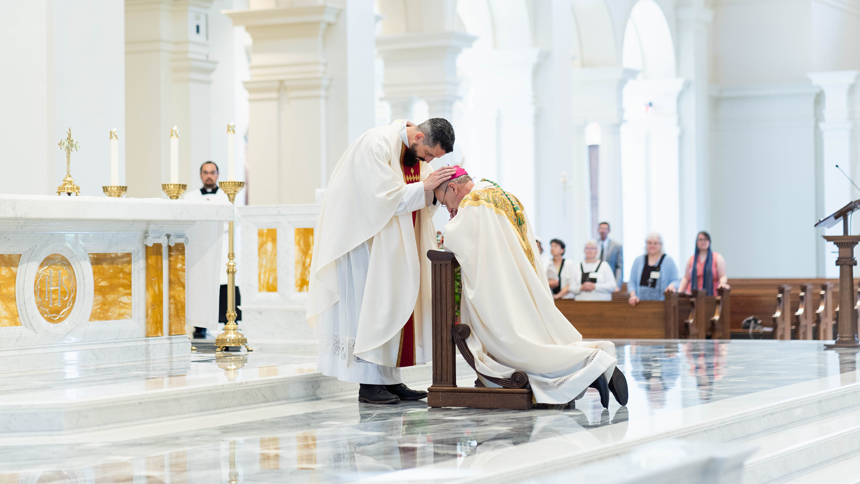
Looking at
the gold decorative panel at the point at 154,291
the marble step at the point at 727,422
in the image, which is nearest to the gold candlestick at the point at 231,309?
the gold decorative panel at the point at 154,291

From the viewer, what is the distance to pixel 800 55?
20797mm

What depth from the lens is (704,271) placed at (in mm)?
11398

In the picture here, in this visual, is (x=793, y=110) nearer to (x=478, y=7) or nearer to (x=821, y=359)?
(x=478, y=7)

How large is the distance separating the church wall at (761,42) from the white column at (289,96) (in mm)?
12289

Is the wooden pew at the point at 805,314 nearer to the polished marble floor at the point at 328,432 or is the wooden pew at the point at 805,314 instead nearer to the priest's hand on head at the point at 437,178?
the polished marble floor at the point at 328,432

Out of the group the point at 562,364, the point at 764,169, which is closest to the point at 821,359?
the point at 562,364

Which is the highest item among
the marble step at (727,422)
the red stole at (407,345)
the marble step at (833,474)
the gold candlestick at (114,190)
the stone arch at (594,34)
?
the stone arch at (594,34)

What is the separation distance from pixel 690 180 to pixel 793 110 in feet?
8.89

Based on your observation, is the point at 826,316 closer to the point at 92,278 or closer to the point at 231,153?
the point at 231,153

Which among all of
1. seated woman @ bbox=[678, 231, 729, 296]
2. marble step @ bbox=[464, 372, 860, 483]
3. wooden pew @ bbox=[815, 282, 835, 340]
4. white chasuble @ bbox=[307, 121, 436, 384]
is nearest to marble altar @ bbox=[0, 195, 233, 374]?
white chasuble @ bbox=[307, 121, 436, 384]

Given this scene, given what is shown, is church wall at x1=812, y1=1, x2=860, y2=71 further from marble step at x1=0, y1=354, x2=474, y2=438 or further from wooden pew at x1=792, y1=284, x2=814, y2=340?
marble step at x1=0, y1=354, x2=474, y2=438

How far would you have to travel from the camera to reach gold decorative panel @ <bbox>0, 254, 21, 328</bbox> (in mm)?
5586

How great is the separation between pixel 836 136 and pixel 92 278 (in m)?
17.2

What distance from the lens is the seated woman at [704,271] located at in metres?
11.4
